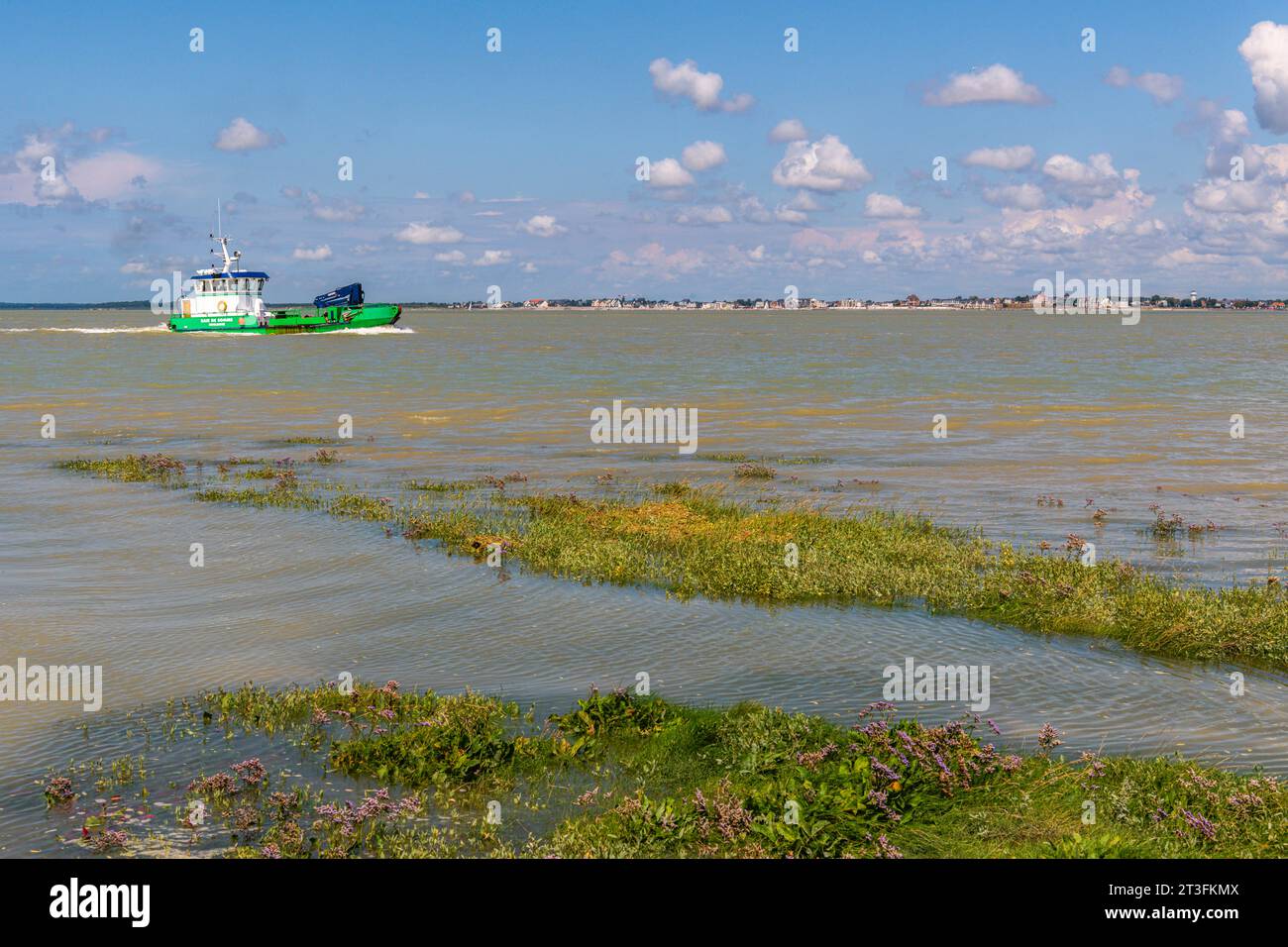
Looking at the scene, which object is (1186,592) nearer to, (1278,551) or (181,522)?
(1278,551)

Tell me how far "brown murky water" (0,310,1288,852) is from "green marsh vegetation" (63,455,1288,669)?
77 cm

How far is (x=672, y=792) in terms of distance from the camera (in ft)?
30.9

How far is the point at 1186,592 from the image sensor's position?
15594mm

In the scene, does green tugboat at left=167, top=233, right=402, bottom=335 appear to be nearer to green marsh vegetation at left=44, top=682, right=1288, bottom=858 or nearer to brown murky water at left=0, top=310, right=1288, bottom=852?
brown murky water at left=0, top=310, right=1288, bottom=852

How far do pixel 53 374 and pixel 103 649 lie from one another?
71.0m

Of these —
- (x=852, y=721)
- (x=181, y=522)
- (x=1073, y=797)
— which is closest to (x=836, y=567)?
(x=852, y=721)

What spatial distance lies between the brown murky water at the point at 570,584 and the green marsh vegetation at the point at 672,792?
40.0 inches

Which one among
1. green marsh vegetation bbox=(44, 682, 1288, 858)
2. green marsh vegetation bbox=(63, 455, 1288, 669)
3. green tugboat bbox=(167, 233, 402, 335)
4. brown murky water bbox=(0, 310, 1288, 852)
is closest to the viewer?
green marsh vegetation bbox=(44, 682, 1288, 858)

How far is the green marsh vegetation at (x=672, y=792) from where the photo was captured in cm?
814

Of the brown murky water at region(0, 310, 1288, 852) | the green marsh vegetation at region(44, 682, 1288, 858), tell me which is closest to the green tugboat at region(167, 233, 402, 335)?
the brown murky water at region(0, 310, 1288, 852)

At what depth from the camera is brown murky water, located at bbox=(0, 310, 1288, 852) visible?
479 inches

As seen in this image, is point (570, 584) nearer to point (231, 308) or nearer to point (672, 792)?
point (672, 792)

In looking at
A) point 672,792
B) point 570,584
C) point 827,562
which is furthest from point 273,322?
point 672,792
